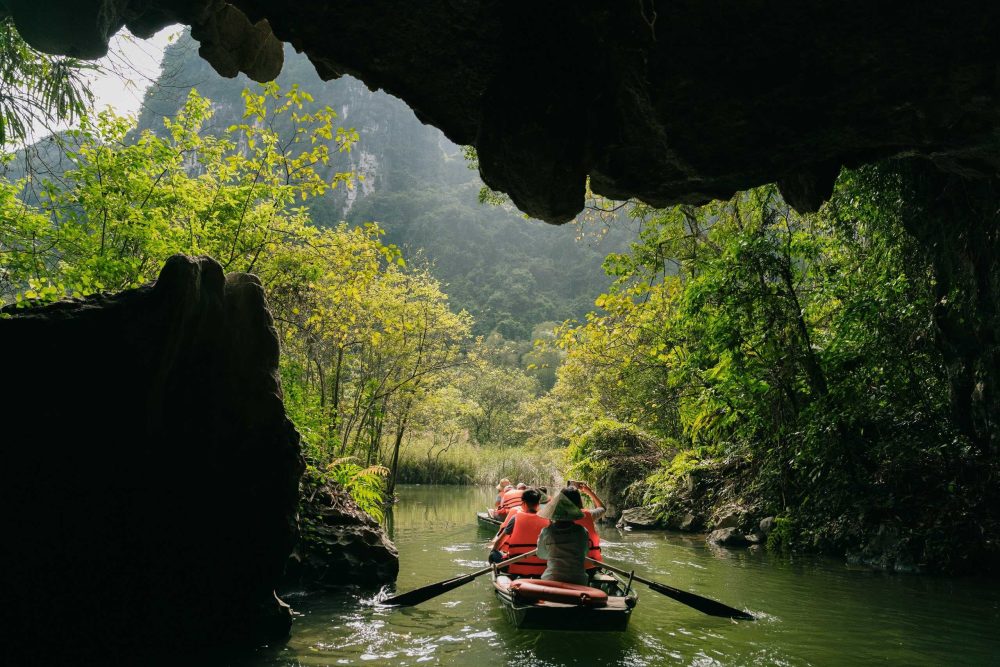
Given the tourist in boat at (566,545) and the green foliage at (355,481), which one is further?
the green foliage at (355,481)

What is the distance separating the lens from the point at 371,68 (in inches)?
183

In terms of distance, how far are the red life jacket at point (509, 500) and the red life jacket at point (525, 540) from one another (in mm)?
4439

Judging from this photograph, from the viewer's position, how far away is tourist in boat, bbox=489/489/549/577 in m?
7.63

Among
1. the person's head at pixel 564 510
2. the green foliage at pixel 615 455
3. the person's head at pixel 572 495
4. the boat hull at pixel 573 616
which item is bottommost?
the boat hull at pixel 573 616

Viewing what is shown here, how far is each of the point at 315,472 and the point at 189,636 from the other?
3091 millimetres

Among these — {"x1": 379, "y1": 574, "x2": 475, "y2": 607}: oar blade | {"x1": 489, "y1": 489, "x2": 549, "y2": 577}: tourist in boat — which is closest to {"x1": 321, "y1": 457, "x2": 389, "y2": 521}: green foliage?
{"x1": 489, "y1": 489, "x2": 549, "y2": 577}: tourist in boat

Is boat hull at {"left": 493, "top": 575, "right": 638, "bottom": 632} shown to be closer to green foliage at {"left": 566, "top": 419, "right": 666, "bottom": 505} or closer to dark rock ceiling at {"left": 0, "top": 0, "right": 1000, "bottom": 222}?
dark rock ceiling at {"left": 0, "top": 0, "right": 1000, "bottom": 222}

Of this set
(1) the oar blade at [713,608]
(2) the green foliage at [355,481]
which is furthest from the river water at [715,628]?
(2) the green foliage at [355,481]

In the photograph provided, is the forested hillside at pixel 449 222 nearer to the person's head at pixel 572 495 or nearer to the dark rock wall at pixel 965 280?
the dark rock wall at pixel 965 280

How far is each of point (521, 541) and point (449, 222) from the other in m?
78.8

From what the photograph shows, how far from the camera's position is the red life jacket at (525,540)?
764 cm

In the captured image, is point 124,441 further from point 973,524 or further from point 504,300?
point 504,300

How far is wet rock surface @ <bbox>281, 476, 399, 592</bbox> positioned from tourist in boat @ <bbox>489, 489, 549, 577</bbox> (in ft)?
5.15

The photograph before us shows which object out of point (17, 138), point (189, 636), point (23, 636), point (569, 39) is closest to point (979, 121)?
point (569, 39)
